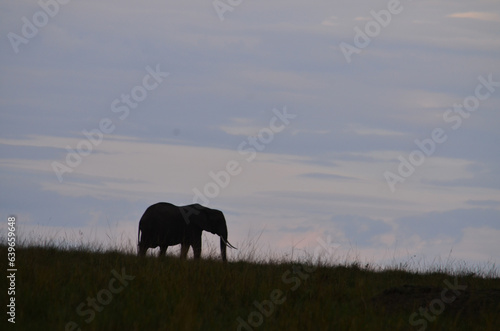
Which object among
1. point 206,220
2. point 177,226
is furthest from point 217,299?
point 206,220

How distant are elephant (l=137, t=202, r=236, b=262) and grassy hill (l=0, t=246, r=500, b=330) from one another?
527 cm

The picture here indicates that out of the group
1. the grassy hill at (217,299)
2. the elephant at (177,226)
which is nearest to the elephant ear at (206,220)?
the elephant at (177,226)

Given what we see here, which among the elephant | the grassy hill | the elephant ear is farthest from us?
the elephant ear

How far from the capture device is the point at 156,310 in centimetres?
1073

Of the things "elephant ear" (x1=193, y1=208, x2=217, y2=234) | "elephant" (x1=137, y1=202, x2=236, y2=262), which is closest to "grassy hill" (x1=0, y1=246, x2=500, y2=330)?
"elephant" (x1=137, y1=202, x2=236, y2=262)

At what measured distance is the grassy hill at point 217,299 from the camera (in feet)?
34.0

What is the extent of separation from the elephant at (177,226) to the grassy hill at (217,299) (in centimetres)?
527

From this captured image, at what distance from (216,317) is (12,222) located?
427 cm

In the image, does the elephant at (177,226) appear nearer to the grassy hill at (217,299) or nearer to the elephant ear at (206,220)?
the elephant ear at (206,220)

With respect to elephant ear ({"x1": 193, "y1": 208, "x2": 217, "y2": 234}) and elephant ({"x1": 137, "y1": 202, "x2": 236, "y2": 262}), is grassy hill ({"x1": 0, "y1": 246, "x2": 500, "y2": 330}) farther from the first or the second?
elephant ear ({"x1": 193, "y1": 208, "x2": 217, "y2": 234})

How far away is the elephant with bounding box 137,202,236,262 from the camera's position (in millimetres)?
20156

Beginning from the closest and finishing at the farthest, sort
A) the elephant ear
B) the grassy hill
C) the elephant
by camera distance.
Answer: the grassy hill
the elephant
the elephant ear

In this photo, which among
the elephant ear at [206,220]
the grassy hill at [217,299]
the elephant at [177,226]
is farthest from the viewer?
the elephant ear at [206,220]

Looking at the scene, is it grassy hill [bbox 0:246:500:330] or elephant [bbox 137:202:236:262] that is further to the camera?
elephant [bbox 137:202:236:262]
